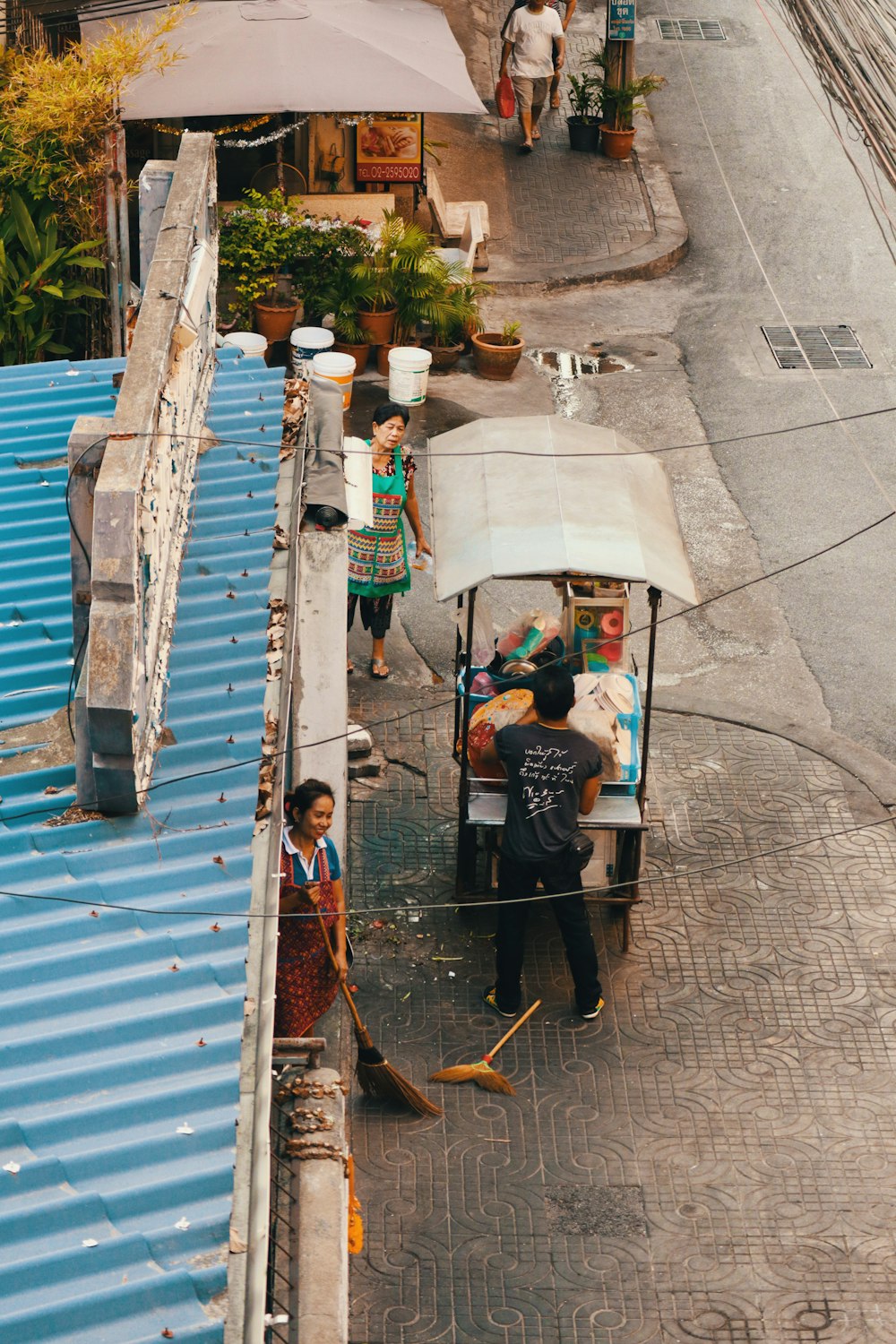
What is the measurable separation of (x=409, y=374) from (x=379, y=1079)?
8040mm

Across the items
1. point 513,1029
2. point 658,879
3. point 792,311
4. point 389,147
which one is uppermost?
point 389,147

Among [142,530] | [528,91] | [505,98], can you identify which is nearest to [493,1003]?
[142,530]

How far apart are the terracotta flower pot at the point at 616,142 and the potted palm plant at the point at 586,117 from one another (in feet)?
0.42

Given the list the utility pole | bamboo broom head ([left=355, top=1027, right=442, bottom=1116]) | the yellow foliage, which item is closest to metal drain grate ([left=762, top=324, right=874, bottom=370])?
the utility pole

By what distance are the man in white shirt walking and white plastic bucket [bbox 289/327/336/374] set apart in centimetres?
681

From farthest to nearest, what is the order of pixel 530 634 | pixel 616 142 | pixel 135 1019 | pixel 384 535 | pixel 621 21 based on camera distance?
pixel 616 142 < pixel 621 21 < pixel 384 535 < pixel 530 634 < pixel 135 1019

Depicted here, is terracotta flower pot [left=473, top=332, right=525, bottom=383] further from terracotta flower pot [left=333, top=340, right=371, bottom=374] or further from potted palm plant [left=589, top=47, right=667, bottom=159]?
potted palm plant [left=589, top=47, right=667, bottom=159]

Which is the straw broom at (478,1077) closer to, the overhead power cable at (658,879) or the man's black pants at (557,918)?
the man's black pants at (557,918)

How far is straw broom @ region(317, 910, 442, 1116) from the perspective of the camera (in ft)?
25.4

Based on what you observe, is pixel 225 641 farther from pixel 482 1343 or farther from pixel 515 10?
pixel 515 10

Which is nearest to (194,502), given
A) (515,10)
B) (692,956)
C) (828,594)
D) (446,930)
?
(446,930)

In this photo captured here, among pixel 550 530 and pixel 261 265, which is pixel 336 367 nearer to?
pixel 261 265

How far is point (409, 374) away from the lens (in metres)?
14.6

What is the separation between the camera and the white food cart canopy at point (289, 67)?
583 inches
